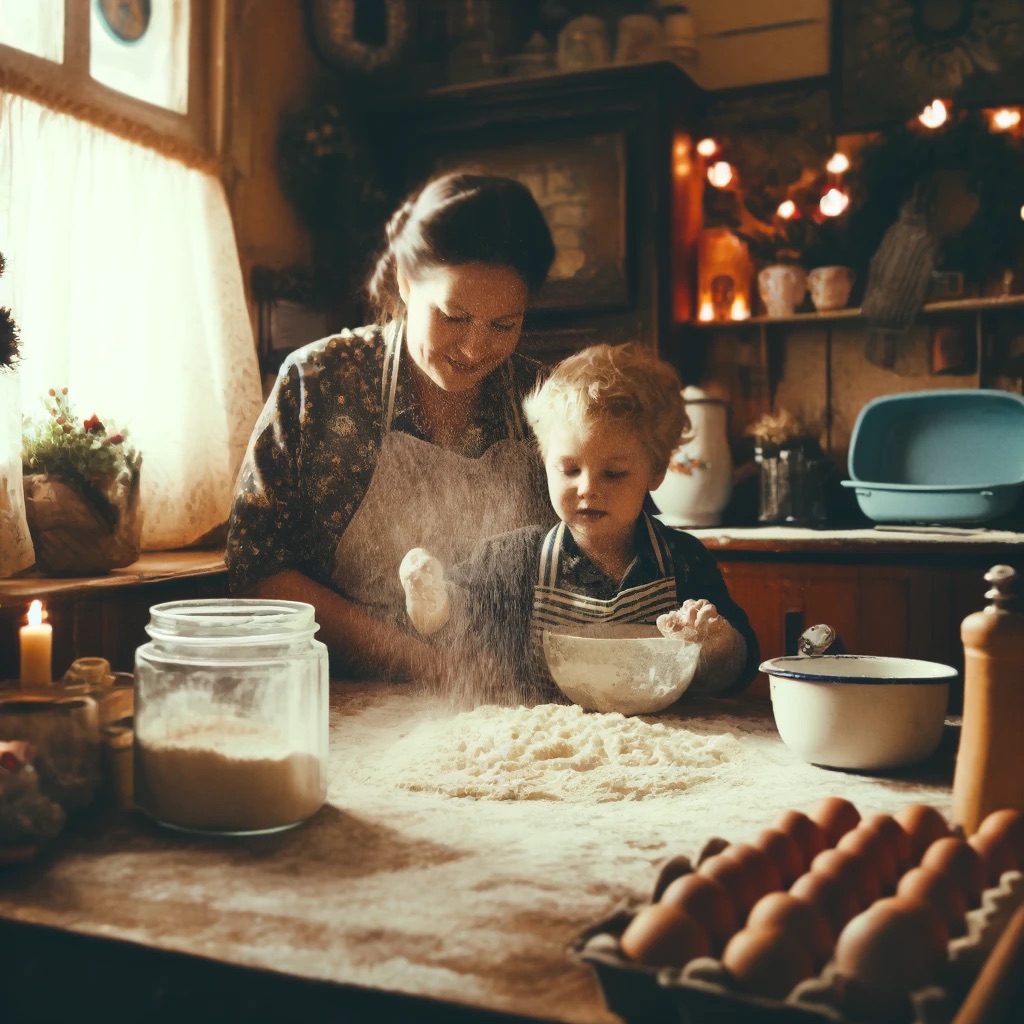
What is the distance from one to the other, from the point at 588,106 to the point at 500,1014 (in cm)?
322

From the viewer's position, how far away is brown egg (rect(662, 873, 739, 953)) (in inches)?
26.3

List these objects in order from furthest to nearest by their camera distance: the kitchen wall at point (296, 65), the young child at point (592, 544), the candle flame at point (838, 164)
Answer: the candle flame at point (838, 164) < the kitchen wall at point (296, 65) < the young child at point (592, 544)

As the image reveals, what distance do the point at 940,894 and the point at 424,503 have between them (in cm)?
137

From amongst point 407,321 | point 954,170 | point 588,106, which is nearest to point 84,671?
point 407,321

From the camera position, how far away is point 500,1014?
2.07 feet

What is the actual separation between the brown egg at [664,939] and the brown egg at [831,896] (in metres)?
0.08

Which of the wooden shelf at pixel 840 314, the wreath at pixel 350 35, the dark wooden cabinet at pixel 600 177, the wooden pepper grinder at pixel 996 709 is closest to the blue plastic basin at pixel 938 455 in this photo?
the wooden shelf at pixel 840 314

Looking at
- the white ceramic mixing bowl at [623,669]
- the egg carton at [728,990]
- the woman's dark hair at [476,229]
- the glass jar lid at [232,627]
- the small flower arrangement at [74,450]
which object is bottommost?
the egg carton at [728,990]

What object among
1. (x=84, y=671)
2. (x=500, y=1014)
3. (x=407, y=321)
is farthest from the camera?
(x=407, y=321)

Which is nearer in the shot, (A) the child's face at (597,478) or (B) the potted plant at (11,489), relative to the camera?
(A) the child's face at (597,478)

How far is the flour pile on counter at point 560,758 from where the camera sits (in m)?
1.07

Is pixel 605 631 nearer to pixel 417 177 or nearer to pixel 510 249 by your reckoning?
pixel 510 249

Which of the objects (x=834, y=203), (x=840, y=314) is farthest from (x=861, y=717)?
(x=834, y=203)

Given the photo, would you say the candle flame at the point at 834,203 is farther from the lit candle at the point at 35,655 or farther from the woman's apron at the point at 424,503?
the lit candle at the point at 35,655
